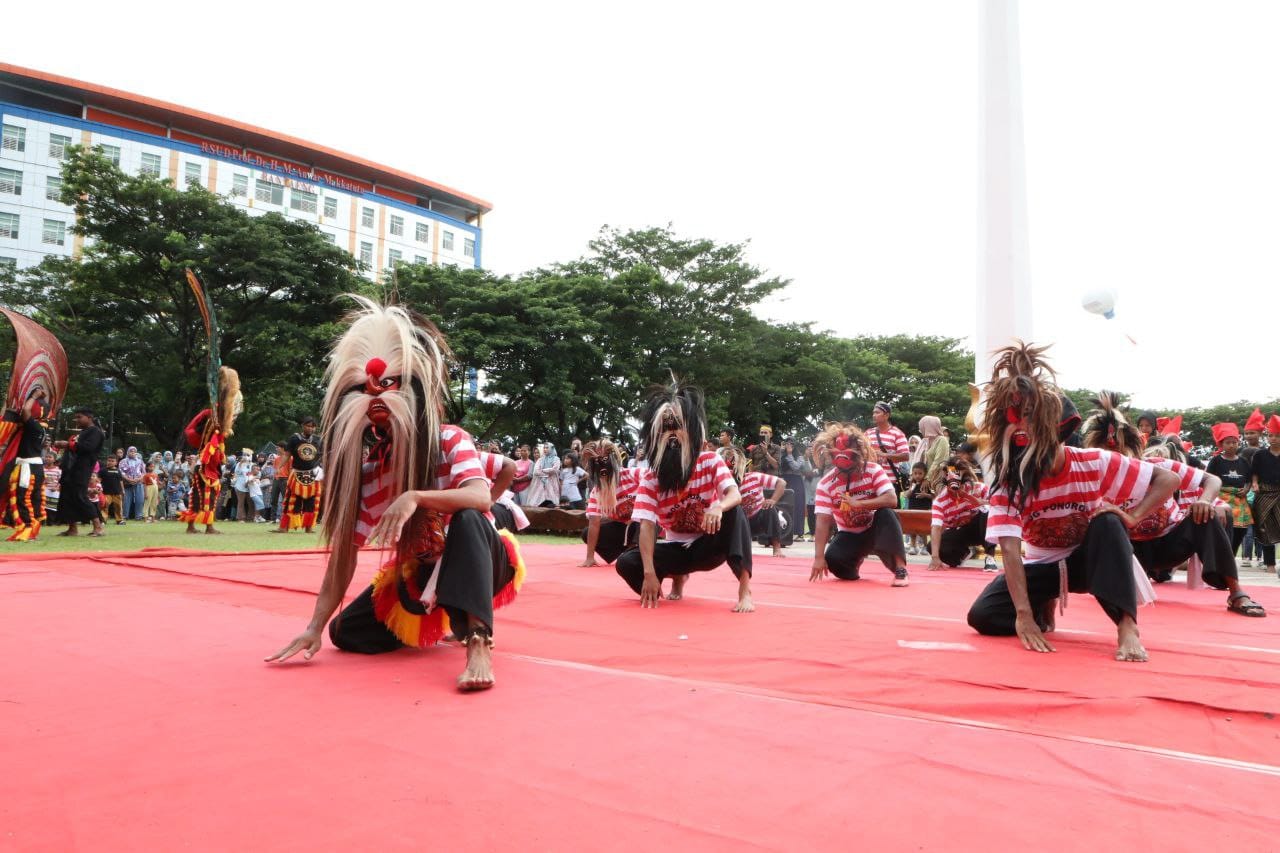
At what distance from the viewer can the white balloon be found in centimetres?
916

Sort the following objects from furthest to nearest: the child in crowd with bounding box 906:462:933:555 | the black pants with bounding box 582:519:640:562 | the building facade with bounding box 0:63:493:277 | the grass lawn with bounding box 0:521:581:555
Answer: the building facade with bounding box 0:63:493:277 < the child in crowd with bounding box 906:462:933:555 < the grass lawn with bounding box 0:521:581:555 < the black pants with bounding box 582:519:640:562

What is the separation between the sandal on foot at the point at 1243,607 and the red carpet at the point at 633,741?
53.0 inches

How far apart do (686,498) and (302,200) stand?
48.0 m

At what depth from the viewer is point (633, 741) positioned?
2.25 meters

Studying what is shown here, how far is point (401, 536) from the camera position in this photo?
3396 mm

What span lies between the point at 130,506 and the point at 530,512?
926 centimetres

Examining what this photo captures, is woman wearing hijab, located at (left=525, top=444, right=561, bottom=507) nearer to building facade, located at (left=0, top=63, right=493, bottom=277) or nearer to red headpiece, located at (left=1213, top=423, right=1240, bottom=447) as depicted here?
red headpiece, located at (left=1213, top=423, right=1240, bottom=447)

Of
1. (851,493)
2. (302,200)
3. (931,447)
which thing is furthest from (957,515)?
(302,200)

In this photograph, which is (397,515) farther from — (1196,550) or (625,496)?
(1196,550)

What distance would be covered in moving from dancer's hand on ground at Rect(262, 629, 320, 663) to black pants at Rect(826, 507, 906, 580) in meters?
5.24

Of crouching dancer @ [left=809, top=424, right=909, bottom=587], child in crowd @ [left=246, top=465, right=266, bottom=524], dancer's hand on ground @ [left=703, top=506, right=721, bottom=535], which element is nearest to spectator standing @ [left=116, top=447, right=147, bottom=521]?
child in crowd @ [left=246, top=465, right=266, bottom=524]

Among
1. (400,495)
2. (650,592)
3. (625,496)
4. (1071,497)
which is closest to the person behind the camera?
(400,495)

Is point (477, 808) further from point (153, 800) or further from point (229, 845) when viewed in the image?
point (153, 800)

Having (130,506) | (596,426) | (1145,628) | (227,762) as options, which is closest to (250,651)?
(227,762)
